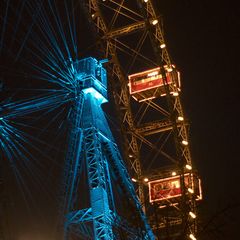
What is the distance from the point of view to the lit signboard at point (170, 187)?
31875 millimetres

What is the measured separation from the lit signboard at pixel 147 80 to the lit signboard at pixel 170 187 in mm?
4889

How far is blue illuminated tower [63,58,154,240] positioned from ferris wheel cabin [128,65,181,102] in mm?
7531

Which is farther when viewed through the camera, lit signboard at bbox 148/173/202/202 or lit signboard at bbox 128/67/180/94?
lit signboard at bbox 128/67/180/94

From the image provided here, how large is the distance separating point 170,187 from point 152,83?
5473 millimetres

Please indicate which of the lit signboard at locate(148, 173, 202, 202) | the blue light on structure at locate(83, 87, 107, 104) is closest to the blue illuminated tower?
the blue light on structure at locate(83, 87, 107, 104)

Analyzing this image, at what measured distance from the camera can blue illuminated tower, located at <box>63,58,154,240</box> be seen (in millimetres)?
22172

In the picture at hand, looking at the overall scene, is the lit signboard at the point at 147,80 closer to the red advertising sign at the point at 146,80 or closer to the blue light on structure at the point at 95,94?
the red advertising sign at the point at 146,80

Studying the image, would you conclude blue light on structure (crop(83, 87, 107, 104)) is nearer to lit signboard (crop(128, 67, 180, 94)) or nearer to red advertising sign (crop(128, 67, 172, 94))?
lit signboard (crop(128, 67, 180, 94))

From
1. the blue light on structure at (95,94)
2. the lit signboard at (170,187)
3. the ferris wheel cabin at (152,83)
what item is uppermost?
the ferris wheel cabin at (152,83)

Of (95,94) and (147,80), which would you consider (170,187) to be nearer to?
(147,80)

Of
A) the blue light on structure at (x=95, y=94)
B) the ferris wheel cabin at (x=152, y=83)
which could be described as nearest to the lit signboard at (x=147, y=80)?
the ferris wheel cabin at (x=152, y=83)

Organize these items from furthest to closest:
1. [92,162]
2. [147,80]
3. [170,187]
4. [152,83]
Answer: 1. [147,80]
2. [152,83]
3. [170,187]
4. [92,162]

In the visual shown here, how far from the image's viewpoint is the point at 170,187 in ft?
108

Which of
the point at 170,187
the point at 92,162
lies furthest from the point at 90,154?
the point at 170,187
